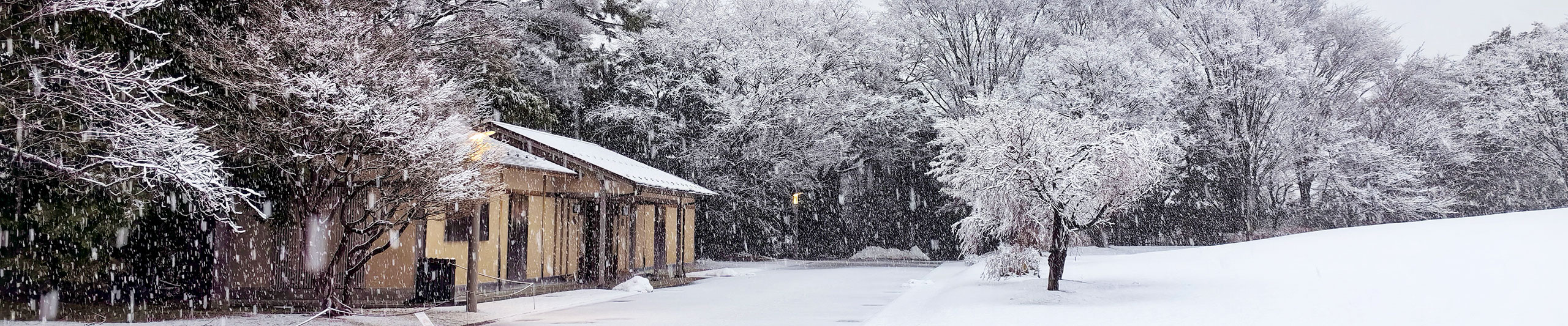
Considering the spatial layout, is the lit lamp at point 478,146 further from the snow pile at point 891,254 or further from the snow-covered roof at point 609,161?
the snow pile at point 891,254

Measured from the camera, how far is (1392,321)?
9227mm

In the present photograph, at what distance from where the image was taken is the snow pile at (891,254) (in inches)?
1427

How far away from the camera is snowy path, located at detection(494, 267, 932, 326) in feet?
40.7

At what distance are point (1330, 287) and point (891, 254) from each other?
2476 cm

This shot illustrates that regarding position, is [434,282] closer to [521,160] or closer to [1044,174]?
[521,160]

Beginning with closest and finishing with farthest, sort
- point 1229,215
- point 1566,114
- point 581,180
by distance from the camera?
point 581,180
point 1566,114
point 1229,215

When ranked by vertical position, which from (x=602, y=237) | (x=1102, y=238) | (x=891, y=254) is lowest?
(x=891, y=254)

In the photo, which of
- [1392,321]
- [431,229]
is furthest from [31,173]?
[1392,321]

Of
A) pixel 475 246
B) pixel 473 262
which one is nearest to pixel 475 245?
pixel 475 246

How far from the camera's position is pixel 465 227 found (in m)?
16.8

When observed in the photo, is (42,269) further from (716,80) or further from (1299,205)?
(1299,205)

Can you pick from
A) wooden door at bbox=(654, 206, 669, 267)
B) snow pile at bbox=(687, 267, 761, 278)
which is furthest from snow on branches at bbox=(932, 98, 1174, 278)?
wooden door at bbox=(654, 206, 669, 267)

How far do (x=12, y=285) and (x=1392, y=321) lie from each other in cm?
1831

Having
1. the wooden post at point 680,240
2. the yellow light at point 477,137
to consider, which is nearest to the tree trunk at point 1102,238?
the wooden post at point 680,240
